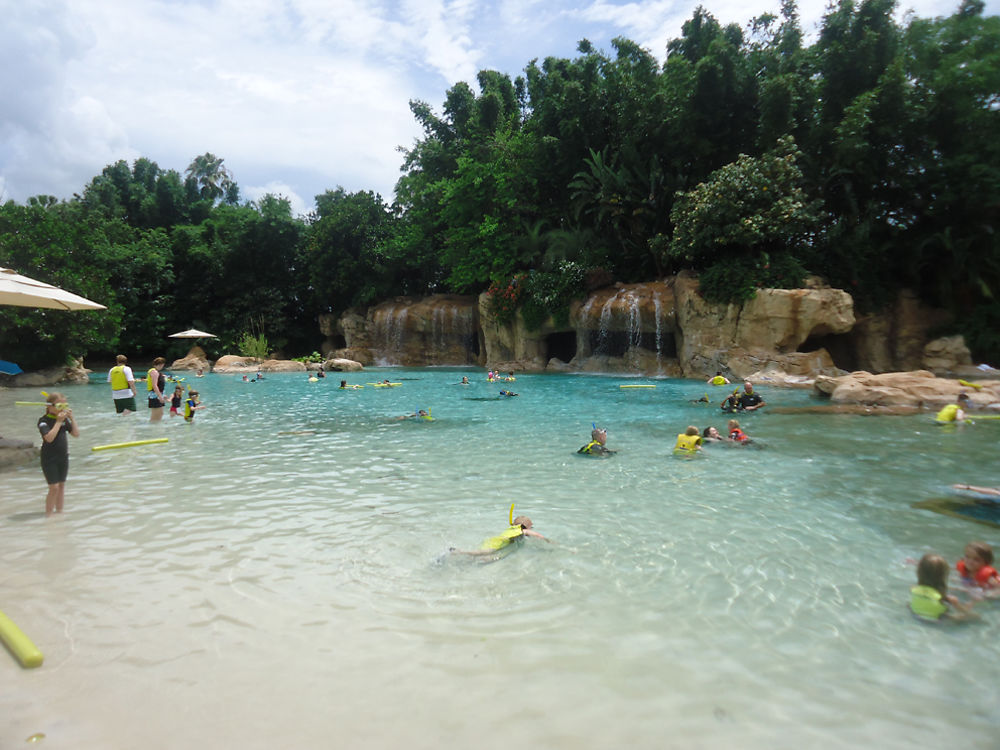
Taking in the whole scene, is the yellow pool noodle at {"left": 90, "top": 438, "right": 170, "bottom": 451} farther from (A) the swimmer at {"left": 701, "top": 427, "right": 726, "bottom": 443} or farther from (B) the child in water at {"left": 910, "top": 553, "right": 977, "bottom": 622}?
(B) the child in water at {"left": 910, "top": 553, "right": 977, "bottom": 622}

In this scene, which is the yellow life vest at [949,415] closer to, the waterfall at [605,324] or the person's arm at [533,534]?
the person's arm at [533,534]

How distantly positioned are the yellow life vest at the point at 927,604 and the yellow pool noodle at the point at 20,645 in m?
5.57

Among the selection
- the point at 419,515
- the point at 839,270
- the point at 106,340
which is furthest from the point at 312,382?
the point at 839,270

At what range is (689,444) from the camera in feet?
30.5

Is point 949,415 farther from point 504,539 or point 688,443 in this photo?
point 504,539

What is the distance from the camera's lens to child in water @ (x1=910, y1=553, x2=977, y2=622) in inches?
155

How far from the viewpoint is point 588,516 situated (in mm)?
6234

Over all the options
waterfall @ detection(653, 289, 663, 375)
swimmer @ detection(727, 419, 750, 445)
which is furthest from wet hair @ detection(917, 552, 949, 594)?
waterfall @ detection(653, 289, 663, 375)

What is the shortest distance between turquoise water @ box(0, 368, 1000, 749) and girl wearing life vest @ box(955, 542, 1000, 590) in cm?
40

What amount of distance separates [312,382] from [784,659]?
79.1ft

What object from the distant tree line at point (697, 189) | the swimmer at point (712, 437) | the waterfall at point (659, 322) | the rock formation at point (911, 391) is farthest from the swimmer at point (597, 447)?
the waterfall at point (659, 322)

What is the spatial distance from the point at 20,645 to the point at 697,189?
2448cm

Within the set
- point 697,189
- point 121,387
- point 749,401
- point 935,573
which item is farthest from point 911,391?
point 121,387

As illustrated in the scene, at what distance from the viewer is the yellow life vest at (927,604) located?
155 inches
